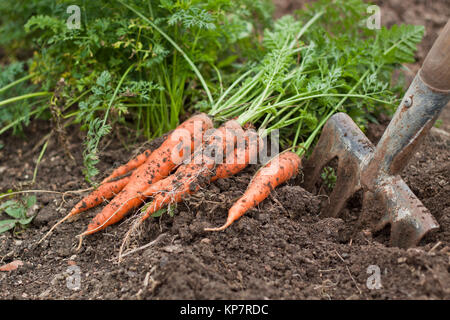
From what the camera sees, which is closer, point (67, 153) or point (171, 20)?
point (171, 20)

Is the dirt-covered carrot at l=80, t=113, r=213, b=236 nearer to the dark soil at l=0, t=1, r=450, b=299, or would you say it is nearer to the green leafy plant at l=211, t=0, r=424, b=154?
the dark soil at l=0, t=1, r=450, b=299

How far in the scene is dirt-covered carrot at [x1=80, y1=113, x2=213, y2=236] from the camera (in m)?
2.33

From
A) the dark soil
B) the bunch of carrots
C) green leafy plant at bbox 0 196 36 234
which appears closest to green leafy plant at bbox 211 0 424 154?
the bunch of carrots

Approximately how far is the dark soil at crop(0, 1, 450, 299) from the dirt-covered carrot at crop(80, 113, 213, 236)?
0.09m

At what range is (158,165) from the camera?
8.02ft

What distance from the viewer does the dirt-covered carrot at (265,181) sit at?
82.4 inches

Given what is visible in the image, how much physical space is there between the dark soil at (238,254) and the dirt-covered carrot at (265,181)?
48mm

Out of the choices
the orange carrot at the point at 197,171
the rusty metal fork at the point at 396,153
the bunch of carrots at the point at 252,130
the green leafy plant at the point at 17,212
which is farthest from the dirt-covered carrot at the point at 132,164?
the rusty metal fork at the point at 396,153

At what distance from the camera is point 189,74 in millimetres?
2916

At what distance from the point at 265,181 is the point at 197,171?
0.36 metres

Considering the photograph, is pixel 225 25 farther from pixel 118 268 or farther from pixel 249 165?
pixel 118 268

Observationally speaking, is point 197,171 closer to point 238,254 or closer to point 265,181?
point 265,181
